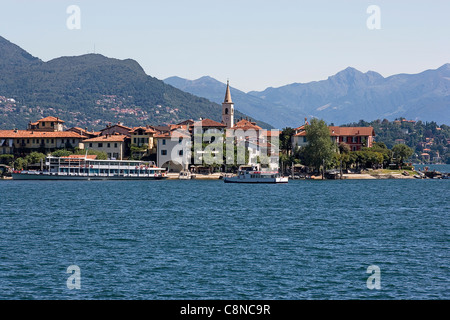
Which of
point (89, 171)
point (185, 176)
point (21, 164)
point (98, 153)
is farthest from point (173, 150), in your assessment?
point (21, 164)

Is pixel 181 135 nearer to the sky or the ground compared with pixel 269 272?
nearer to the sky

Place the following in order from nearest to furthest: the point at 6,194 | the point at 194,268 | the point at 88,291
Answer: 1. the point at 88,291
2. the point at 194,268
3. the point at 6,194

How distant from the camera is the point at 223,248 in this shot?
3888cm

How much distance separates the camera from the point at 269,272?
104ft

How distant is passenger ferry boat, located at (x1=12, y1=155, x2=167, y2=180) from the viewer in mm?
116062

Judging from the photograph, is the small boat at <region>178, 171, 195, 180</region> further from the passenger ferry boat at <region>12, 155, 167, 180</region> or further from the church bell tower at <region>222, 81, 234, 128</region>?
the church bell tower at <region>222, 81, 234, 128</region>

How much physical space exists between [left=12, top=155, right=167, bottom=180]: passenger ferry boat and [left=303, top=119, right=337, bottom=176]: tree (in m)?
26.1

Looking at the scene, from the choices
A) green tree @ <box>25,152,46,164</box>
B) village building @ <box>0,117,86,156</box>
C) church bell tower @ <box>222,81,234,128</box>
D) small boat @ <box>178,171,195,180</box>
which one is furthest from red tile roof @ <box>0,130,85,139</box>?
church bell tower @ <box>222,81,234,128</box>

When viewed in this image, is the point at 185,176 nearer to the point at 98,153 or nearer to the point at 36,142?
the point at 98,153

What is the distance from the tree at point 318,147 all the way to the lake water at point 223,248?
1722 inches

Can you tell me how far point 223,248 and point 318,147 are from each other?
81220mm
